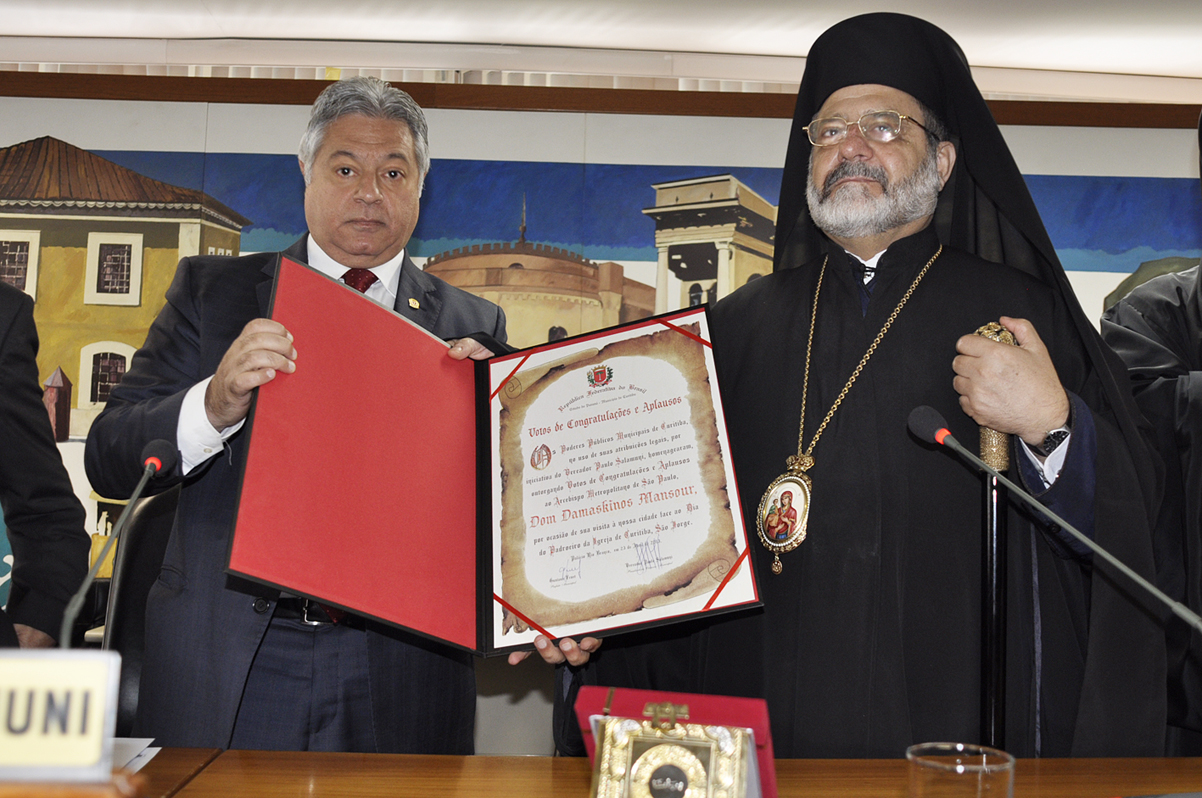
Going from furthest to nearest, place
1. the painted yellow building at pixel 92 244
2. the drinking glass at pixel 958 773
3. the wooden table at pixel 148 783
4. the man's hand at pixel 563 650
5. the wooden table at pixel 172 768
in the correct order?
the painted yellow building at pixel 92 244 → the man's hand at pixel 563 650 → the wooden table at pixel 172 768 → the drinking glass at pixel 958 773 → the wooden table at pixel 148 783

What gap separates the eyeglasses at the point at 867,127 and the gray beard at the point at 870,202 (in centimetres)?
10

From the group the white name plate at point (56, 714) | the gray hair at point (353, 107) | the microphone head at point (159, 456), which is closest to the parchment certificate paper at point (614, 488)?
the microphone head at point (159, 456)

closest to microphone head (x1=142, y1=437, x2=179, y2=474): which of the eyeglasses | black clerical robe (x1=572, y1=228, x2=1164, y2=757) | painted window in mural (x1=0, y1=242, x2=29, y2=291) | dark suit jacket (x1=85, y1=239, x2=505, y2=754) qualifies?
dark suit jacket (x1=85, y1=239, x2=505, y2=754)

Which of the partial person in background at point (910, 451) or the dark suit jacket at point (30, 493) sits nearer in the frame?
the partial person in background at point (910, 451)

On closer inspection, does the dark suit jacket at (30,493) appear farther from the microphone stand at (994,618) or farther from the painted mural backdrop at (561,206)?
the painted mural backdrop at (561,206)

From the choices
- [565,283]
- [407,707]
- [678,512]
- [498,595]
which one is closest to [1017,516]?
[678,512]

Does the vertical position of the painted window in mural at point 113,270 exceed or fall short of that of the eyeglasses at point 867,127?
it exceeds it

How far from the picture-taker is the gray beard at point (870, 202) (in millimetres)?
2545

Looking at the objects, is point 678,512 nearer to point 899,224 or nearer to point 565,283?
point 899,224

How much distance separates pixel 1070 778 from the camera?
173cm

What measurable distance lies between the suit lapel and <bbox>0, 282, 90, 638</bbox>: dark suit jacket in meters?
0.95

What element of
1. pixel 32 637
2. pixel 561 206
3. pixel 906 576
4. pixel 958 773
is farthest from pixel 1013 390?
pixel 561 206

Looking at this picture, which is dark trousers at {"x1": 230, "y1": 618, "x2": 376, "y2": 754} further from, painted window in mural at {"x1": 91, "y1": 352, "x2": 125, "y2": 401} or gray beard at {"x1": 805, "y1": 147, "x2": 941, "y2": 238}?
painted window in mural at {"x1": 91, "y1": 352, "x2": 125, "y2": 401}

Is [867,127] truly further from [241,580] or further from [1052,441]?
[241,580]
